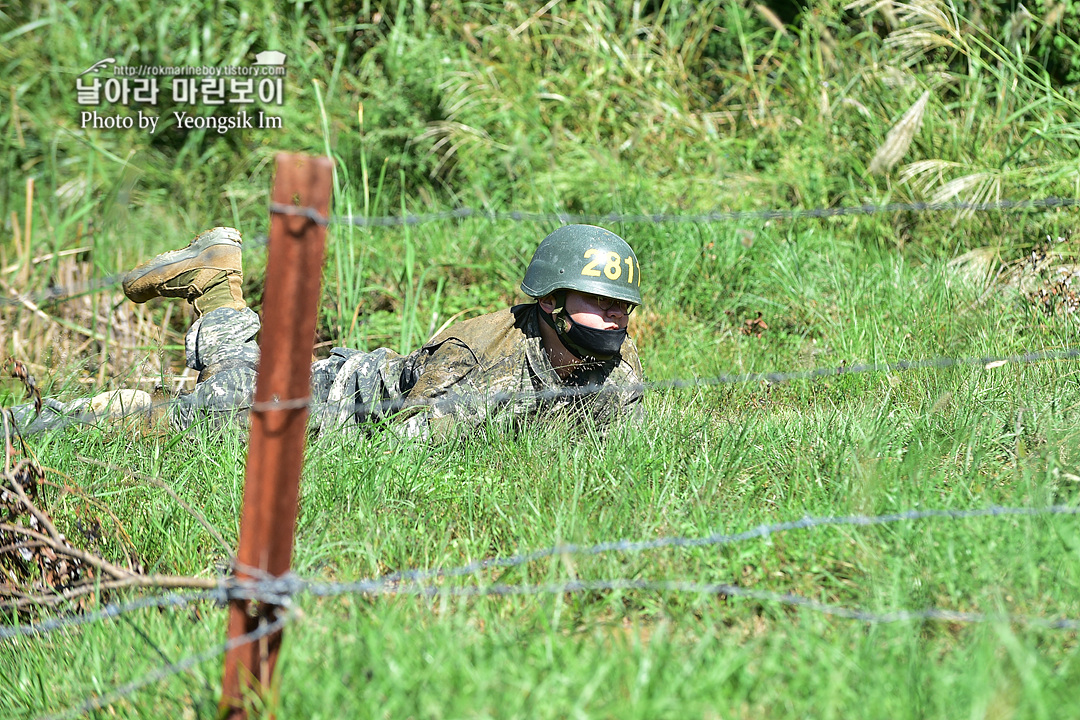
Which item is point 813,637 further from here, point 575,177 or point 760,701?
point 575,177

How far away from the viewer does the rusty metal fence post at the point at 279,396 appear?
2.01m

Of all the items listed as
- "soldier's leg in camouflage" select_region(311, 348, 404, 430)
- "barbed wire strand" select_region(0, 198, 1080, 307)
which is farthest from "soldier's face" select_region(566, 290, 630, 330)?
"soldier's leg in camouflage" select_region(311, 348, 404, 430)

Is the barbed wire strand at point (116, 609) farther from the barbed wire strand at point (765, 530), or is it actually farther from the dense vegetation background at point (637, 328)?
the barbed wire strand at point (765, 530)

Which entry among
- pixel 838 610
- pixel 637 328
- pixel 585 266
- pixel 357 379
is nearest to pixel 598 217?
pixel 637 328

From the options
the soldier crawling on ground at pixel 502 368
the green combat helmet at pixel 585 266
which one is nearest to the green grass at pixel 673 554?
the soldier crawling on ground at pixel 502 368

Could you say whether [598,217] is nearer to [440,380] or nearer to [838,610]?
[440,380]

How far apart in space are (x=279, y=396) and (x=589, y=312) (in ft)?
7.03

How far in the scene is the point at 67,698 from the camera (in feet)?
8.10

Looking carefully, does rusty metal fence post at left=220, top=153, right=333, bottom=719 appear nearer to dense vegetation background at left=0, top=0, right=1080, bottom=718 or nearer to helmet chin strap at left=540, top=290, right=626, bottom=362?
dense vegetation background at left=0, top=0, right=1080, bottom=718

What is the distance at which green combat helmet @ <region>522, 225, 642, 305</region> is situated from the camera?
3.97 m

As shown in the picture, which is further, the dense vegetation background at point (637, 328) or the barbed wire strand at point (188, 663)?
the dense vegetation background at point (637, 328)

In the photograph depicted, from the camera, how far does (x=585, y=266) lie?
157 inches

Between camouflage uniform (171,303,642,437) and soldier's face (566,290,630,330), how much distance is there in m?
0.16

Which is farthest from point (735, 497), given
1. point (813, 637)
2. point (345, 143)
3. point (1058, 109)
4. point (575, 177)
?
point (345, 143)
